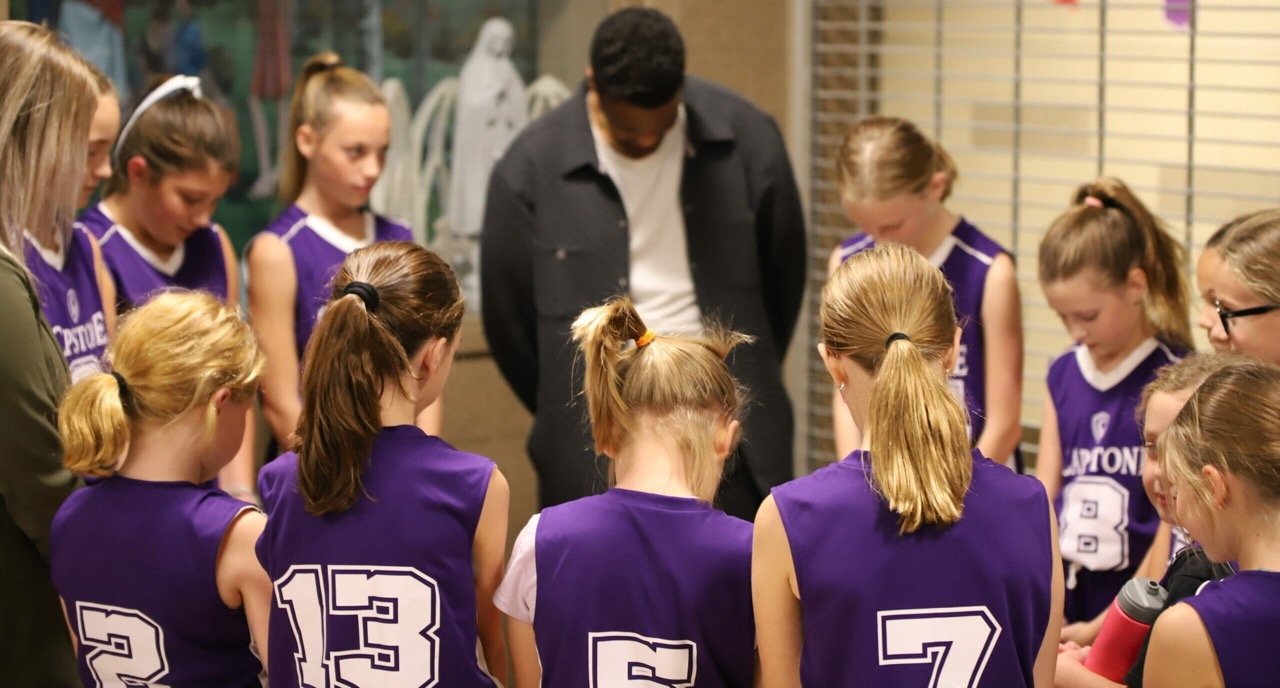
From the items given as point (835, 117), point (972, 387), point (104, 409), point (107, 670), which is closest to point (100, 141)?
point (104, 409)

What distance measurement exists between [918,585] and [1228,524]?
384 mm

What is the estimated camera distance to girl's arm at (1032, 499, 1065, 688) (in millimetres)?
1587

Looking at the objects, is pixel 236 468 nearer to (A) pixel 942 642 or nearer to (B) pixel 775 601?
(B) pixel 775 601

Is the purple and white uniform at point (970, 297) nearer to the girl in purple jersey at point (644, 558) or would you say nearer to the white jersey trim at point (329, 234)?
the girl in purple jersey at point (644, 558)

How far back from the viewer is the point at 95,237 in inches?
104

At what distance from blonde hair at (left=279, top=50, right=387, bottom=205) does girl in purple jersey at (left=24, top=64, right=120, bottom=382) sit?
1.44 feet

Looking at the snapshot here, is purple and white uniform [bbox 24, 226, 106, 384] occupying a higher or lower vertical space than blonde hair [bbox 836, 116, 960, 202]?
lower

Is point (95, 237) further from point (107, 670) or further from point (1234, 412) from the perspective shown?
point (1234, 412)

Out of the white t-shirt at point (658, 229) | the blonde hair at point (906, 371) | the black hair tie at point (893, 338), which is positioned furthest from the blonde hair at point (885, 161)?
the black hair tie at point (893, 338)

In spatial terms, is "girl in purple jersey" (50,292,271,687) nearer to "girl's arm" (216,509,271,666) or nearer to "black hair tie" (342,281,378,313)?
"girl's arm" (216,509,271,666)

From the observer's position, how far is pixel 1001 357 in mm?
2615

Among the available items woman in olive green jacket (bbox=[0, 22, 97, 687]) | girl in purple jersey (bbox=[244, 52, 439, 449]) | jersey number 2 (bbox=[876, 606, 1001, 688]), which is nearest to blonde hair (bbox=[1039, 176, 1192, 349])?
jersey number 2 (bbox=[876, 606, 1001, 688])

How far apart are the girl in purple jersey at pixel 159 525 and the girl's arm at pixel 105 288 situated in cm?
60

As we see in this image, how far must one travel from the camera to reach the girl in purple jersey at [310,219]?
275 centimetres
